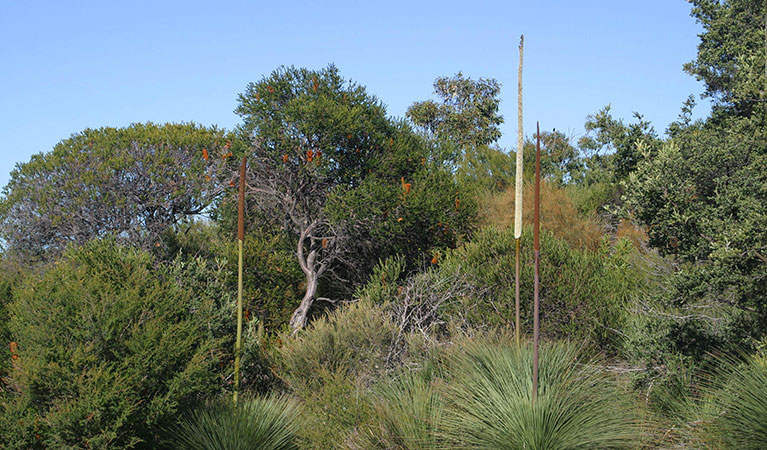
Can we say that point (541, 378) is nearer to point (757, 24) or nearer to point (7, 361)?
point (7, 361)

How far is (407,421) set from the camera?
7.94 metres

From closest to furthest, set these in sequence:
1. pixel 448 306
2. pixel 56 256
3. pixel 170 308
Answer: pixel 170 308 → pixel 448 306 → pixel 56 256

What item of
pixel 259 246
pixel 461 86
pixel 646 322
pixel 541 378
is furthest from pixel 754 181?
pixel 461 86

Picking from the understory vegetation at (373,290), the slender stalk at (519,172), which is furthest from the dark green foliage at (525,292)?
the slender stalk at (519,172)

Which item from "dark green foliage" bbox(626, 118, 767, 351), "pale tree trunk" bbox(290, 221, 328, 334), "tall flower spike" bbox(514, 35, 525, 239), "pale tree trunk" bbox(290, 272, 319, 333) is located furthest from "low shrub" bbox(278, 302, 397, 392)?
"pale tree trunk" bbox(290, 221, 328, 334)

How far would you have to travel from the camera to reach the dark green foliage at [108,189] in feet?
66.1

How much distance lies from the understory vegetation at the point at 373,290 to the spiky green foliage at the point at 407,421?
32 millimetres

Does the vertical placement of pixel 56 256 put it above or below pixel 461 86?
below

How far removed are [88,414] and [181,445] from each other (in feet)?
4.29

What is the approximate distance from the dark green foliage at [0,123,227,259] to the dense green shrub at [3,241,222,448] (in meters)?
9.97

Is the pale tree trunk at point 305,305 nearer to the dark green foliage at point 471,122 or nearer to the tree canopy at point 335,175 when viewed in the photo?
the tree canopy at point 335,175

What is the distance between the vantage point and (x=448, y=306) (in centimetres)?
1466

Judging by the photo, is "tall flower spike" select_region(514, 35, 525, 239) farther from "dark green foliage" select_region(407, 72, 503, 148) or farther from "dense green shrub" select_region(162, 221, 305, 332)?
"dark green foliage" select_region(407, 72, 503, 148)

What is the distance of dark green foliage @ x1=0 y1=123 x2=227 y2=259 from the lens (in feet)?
66.1
